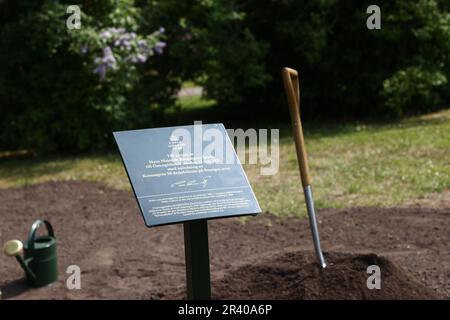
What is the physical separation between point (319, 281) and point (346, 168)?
4.49 meters

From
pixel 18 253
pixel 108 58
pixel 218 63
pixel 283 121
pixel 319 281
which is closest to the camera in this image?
pixel 319 281

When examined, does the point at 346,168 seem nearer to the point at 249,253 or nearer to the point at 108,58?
the point at 249,253

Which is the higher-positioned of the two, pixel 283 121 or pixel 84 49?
pixel 84 49

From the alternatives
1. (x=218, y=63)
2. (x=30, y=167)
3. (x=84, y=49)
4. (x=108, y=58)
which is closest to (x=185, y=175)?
(x=108, y=58)

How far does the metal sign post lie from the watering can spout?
6.17ft

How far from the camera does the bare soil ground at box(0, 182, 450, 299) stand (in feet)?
14.3

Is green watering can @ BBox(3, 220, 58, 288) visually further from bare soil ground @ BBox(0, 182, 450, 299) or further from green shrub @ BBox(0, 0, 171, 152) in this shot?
green shrub @ BBox(0, 0, 171, 152)

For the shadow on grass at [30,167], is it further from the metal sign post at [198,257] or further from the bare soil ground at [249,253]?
the metal sign post at [198,257]

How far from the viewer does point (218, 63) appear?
40.1 ft

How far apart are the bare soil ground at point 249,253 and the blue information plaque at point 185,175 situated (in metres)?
0.89

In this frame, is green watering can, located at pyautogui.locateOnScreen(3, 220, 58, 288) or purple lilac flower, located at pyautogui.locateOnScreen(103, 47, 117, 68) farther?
purple lilac flower, located at pyautogui.locateOnScreen(103, 47, 117, 68)

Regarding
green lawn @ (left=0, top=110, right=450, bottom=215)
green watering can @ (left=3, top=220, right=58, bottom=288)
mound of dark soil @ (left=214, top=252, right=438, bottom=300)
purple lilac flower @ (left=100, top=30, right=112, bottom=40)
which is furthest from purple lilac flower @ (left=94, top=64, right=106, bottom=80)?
mound of dark soil @ (left=214, top=252, right=438, bottom=300)

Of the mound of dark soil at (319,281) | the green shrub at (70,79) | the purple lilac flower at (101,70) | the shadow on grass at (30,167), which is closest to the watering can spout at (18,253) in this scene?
the mound of dark soil at (319,281)

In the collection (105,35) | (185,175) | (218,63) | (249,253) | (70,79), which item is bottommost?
(249,253)
